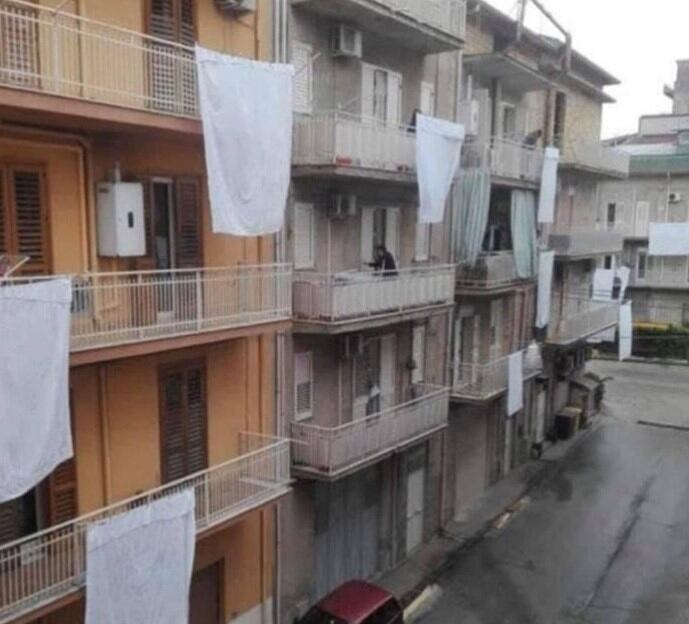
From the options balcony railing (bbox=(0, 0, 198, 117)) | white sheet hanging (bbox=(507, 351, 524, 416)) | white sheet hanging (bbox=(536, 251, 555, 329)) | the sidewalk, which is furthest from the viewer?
white sheet hanging (bbox=(536, 251, 555, 329))

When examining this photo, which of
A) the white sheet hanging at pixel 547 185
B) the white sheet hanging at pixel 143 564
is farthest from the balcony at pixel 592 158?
the white sheet hanging at pixel 143 564

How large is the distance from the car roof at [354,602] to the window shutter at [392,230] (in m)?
7.00

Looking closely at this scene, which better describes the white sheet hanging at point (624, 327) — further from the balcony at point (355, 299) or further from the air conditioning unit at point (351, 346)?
the air conditioning unit at point (351, 346)

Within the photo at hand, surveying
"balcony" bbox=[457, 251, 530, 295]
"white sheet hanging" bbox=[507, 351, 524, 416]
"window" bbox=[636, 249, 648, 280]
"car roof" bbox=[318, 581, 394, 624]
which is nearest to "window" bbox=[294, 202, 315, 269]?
"balcony" bbox=[457, 251, 530, 295]

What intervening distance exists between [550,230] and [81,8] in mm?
18889

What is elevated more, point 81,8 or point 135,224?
point 81,8

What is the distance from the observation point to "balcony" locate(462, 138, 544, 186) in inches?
697

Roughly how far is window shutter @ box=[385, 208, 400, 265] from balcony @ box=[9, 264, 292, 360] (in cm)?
434

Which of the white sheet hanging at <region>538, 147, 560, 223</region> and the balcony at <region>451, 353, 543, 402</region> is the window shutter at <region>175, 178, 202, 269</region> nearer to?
the balcony at <region>451, 353, 543, 402</region>

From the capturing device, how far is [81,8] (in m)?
9.37

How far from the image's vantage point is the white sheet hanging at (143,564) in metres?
9.13

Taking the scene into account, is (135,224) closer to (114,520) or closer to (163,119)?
(163,119)

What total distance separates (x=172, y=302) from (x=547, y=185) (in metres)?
13.3

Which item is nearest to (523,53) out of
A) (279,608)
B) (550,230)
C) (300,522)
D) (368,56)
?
(550,230)
